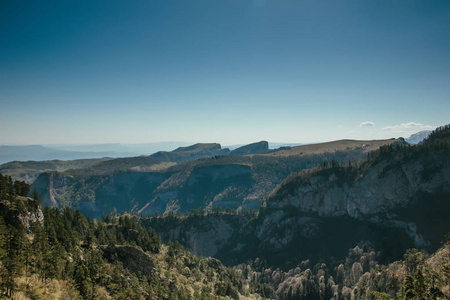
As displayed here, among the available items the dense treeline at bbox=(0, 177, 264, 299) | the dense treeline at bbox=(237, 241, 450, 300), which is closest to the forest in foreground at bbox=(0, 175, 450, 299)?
the dense treeline at bbox=(0, 177, 264, 299)

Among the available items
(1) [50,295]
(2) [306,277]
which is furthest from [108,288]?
(2) [306,277]

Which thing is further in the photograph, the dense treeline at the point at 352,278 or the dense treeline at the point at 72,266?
the dense treeline at the point at 352,278

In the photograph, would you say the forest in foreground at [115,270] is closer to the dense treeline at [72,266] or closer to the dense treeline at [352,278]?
the dense treeline at [72,266]

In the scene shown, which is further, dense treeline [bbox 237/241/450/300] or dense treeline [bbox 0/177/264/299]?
dense treeline [bbox 237/241/450/300]

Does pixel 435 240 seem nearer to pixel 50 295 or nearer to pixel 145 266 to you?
pixel 145 266

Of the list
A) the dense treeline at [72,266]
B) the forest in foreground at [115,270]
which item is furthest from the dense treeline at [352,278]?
the dense treeline at [72,266]

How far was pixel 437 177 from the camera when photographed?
632ft

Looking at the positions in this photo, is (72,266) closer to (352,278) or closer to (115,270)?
(115,270)

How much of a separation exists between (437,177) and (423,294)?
173 m

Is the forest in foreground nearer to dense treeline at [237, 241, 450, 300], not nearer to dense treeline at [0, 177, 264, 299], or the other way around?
dense treeline at [0, 177, 264, 299]

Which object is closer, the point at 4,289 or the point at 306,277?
the point at 4,289

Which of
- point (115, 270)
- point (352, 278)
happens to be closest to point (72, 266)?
point (115, 270)

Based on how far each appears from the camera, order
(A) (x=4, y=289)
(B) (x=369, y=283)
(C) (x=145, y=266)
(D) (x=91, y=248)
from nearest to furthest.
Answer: (A) (x=4, y=289) < (D) (x=91, y=248) < (C) (x=145, y=266) < (B) (x=369, y=283)

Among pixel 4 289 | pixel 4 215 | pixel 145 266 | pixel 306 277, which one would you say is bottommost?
pixel 306 277
